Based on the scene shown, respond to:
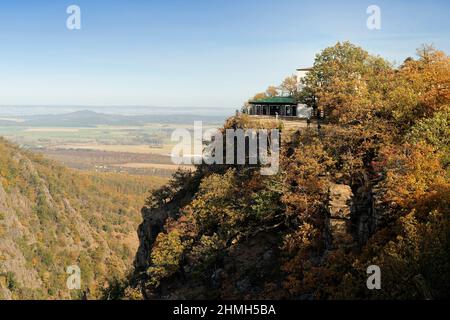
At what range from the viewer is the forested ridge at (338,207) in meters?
25.3

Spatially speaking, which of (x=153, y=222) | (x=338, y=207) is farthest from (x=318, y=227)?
(x=153, y=222)

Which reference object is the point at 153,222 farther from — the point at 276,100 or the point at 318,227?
the point at 318,227

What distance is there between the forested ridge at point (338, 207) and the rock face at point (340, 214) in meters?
0.07

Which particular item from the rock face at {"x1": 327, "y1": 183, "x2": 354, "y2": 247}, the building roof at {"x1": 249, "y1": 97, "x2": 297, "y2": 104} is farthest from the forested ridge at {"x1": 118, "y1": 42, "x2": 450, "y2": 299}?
the building roof at {"x1": 249, "y1": 97, "x2": 297, "y2": 104}

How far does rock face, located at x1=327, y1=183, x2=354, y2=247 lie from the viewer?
31909 millimetres

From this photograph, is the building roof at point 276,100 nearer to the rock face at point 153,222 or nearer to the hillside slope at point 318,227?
the hillside slope at point 318,227

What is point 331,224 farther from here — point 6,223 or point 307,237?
point 6,223

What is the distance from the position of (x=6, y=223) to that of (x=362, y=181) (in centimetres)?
19087

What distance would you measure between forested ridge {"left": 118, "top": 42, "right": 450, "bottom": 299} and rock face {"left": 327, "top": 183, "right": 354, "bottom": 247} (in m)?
0.07

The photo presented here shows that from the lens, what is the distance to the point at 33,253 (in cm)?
19000

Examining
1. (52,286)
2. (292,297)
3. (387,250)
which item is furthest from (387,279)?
(52,286)

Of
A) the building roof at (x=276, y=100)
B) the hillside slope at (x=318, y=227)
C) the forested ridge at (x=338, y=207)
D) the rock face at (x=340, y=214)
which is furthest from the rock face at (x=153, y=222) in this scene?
A: the rock face at (x=340, y=214)

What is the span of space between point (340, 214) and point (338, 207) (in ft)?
2.19

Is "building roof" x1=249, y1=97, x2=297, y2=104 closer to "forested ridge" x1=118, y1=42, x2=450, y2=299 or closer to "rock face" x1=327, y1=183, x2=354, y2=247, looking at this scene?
"forested ridge" x1=118, y1=42, x2=450, y2=299
